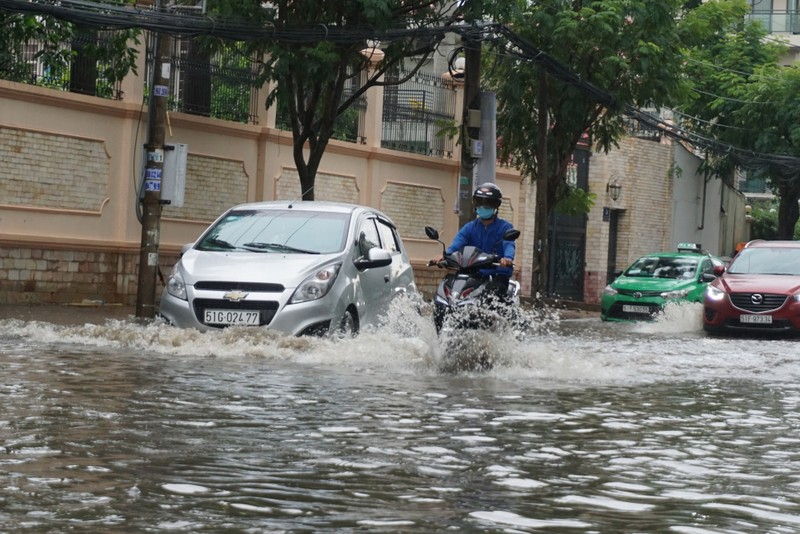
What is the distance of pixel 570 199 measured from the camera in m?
33.6

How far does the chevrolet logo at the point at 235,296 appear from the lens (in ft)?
43.2

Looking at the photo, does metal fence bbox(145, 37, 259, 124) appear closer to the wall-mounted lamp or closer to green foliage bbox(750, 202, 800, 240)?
the wall-mounted lamp

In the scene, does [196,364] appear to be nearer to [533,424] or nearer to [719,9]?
[533,424]

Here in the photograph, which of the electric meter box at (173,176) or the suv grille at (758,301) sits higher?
the electric meter box at (173,176)

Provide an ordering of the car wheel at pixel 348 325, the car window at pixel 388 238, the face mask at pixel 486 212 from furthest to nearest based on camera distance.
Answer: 1. the car window at pixel 388 238
2. the car wheel at pixel 348 325
3. the face mask at pixel 486 212

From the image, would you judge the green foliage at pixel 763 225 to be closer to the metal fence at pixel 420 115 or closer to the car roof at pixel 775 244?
the metal fence at pixel 420 115

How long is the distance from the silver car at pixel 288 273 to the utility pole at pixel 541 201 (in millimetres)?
13828

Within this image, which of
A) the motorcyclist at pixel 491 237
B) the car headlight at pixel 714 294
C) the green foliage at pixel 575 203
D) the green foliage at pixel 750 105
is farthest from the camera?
the green foliage at pixel 750 105

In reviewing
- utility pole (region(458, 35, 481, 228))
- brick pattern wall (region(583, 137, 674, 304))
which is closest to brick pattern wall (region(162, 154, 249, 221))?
utility pole (region(458, 35, 481, 228))

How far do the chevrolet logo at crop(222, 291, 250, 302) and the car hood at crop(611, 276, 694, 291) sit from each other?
13.9 m

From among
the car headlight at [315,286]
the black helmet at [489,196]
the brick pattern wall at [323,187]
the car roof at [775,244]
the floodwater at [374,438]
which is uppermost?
the brick pattern wall at [323,187]

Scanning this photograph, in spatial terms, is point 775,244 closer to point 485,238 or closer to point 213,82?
point 213,82

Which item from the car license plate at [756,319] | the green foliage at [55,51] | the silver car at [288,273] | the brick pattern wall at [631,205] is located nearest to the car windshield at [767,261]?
the car license plate at [756,319]

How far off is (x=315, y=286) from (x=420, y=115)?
1826cm
